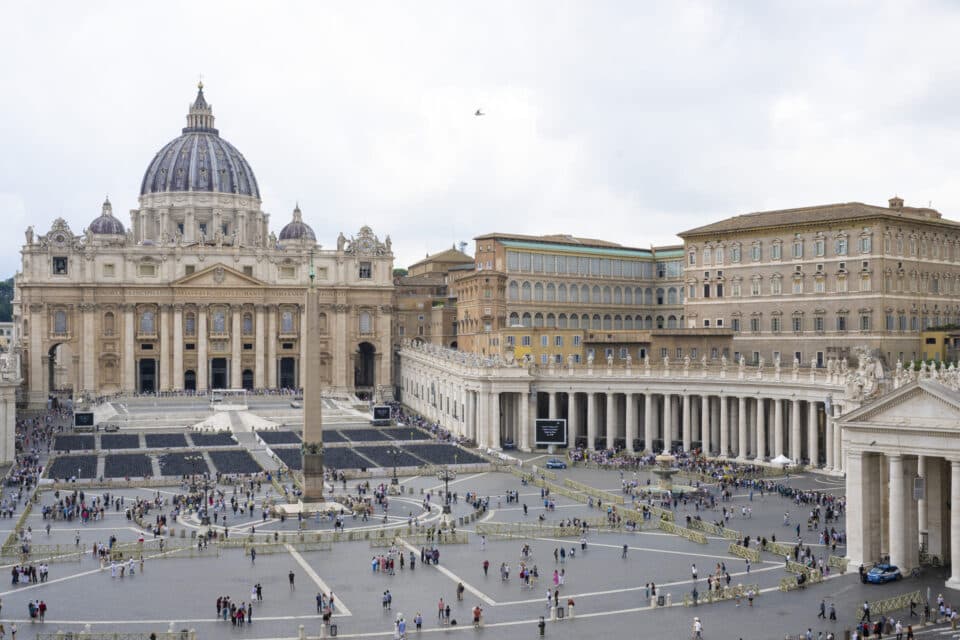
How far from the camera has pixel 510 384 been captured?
287 feet

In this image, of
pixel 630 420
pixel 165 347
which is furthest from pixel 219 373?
pixel 630 420

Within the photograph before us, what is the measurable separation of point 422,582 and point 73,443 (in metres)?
51.3

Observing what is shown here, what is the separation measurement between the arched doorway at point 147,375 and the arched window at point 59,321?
8.48m

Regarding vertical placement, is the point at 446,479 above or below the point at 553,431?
below

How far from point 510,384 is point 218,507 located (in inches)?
1235

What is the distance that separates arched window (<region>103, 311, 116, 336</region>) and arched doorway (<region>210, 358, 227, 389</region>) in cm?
1112

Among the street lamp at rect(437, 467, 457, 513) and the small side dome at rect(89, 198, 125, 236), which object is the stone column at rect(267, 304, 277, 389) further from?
the street lamp at rect(437, 467, 457, 513)

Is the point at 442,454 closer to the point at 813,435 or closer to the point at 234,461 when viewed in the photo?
the point at 234,461

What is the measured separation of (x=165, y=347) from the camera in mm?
128250

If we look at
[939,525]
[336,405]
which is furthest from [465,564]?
[336,405]

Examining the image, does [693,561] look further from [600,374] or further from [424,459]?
[600,374]

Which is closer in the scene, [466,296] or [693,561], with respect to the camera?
[693,561]

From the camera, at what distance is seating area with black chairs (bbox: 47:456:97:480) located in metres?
71.0

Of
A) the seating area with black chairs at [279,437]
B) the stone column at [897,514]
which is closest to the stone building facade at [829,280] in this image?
the seating area with black chairs at [279,437]
